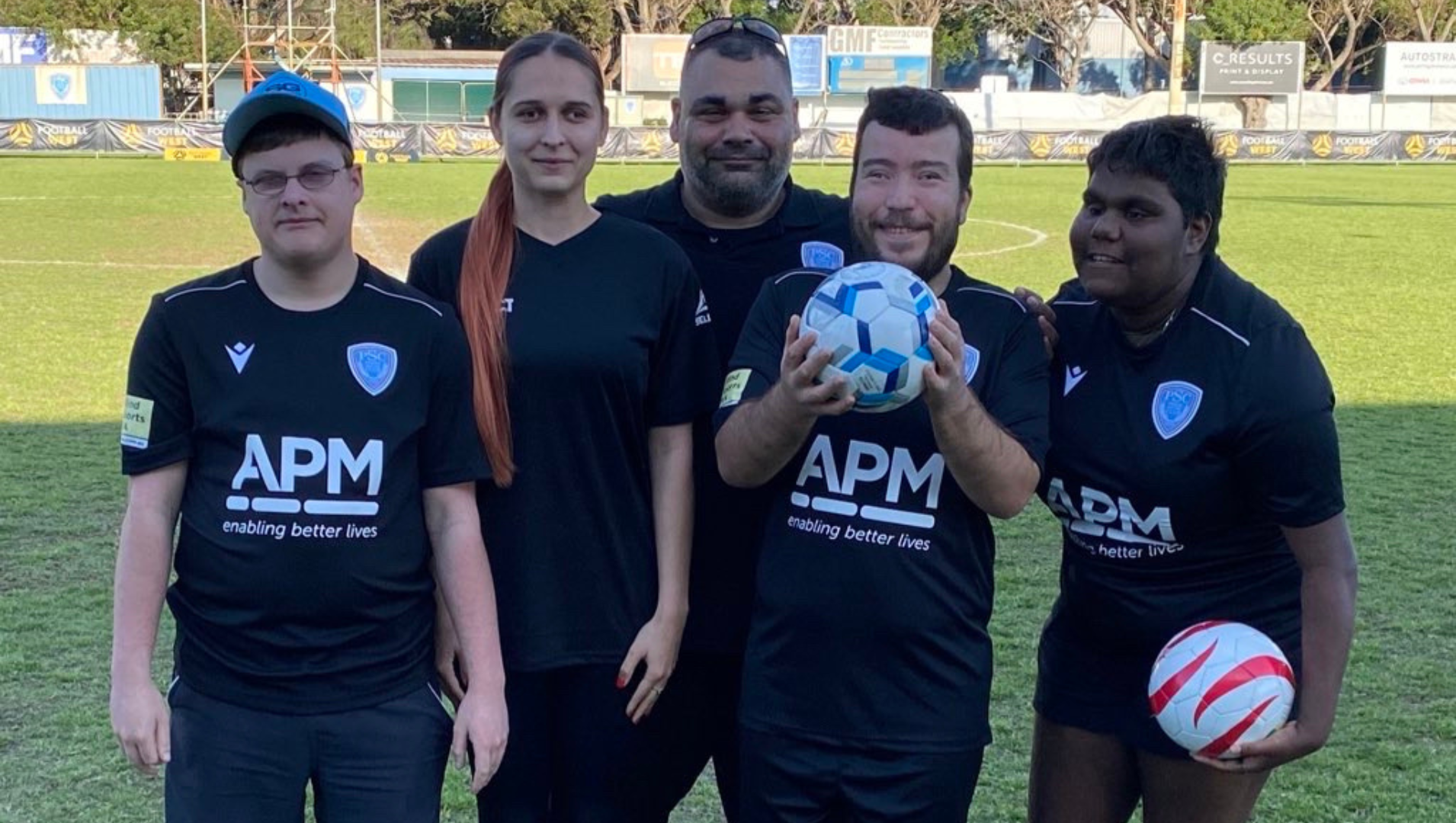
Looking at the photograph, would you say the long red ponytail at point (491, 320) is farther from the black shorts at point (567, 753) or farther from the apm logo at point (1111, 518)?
the apm logo at point (1111, 518)

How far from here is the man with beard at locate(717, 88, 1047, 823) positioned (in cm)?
311

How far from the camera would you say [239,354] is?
3066mm

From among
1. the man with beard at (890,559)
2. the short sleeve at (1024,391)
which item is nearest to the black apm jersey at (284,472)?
the man with beard at (890,559)

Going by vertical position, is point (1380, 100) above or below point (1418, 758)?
above

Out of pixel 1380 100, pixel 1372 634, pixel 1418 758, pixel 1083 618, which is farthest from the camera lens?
pixel 1380 100

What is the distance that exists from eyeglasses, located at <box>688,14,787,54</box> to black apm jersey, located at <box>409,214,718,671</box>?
0.62 meters

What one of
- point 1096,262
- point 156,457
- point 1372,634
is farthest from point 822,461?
point 1372,634

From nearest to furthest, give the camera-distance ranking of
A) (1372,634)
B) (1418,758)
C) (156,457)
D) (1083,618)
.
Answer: (156,457), (1083,618), (1418,758), (1372,634)

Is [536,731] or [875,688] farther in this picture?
[536,731]

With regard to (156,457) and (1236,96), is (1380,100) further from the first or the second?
(156,457)

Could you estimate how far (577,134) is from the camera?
3398mm

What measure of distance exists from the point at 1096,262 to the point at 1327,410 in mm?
573

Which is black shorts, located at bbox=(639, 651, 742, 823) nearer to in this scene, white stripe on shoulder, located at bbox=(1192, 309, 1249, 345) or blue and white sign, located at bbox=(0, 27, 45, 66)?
white stripe on shoulder, located at bbox=(1192, 309, 1249, 345)

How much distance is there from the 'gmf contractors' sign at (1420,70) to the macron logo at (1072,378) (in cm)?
6244
